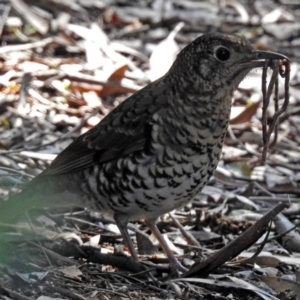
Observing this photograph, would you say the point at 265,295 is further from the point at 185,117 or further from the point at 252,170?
the point at 252,170

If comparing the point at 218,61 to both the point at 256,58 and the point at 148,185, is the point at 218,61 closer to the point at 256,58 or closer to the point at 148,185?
the point at 256,58

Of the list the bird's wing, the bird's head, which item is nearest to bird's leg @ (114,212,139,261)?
the bird's wing

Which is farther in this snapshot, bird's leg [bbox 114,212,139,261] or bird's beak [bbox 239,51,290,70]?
bird's leg [bbox 114,212,139,261]

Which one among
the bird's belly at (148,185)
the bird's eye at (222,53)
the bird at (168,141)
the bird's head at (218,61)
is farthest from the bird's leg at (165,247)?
the bird's eye at (222,53)

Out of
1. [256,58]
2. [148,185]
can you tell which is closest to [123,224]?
[148,185]

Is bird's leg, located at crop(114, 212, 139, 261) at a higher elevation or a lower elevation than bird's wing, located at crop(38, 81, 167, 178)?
lower

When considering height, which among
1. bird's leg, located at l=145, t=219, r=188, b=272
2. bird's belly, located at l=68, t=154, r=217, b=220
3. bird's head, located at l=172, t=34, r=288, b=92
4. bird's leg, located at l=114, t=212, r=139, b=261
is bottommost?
bird's leg, located at l=145, t=219, r=188, b=272

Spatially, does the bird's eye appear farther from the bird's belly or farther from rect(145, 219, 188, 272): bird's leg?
rect(145, 219, 188, 272): bird's leg

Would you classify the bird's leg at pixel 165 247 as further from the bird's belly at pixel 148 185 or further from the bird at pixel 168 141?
the bird's belly at pixel 148 185
